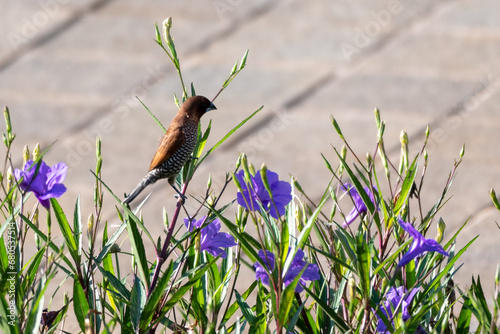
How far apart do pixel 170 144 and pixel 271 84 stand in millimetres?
4235

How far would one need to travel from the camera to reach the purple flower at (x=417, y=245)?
136 cm

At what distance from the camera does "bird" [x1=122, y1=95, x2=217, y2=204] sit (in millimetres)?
1555

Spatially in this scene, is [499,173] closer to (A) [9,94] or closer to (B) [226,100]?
(B) [226,100]

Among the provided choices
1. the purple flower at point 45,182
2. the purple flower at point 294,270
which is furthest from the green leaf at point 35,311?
the purple flower at point 294,270

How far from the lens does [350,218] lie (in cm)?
175

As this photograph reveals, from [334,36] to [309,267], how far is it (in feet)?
16.6

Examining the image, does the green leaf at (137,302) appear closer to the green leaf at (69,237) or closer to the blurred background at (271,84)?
the green leaf at (69,237)

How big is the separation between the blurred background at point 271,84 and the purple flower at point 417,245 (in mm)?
2725

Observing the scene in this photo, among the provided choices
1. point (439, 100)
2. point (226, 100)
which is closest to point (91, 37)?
point (226, 100)

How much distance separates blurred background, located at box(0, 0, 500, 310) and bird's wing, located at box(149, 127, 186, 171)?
271cm

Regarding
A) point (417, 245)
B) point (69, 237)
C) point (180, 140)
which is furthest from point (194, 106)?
point (417, 245)

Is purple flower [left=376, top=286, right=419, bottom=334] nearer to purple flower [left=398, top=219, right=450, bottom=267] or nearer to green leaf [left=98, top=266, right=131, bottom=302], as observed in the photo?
purple flower [left=398, top=219, right=450, bottom=267]

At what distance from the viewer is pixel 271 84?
578cm

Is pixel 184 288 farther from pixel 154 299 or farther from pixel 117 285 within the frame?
pixel 117 285
